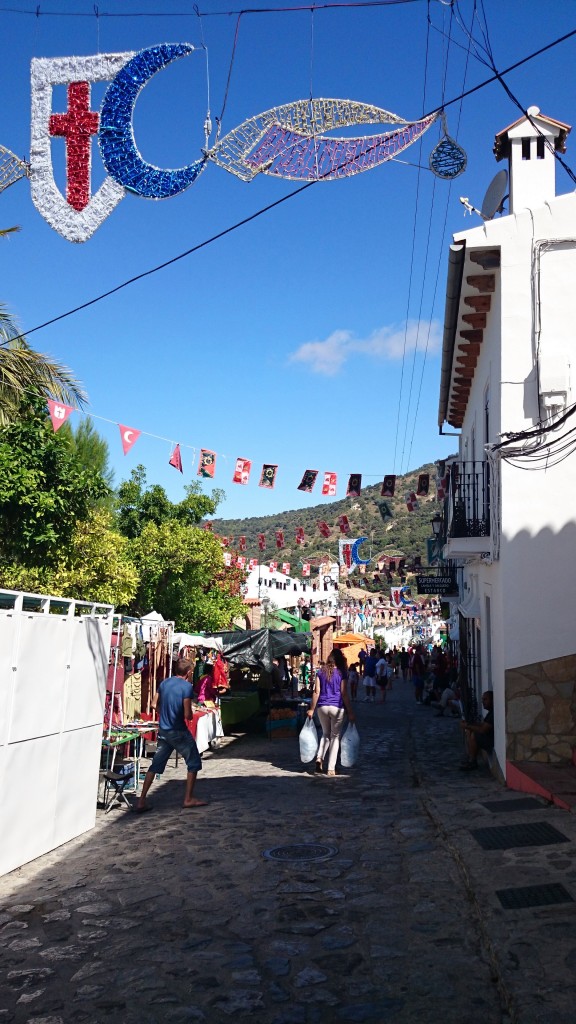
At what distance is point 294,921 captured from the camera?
19.4ft

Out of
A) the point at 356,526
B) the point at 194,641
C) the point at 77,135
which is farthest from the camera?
the point at 356,526

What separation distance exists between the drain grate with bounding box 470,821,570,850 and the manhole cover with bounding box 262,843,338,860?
53.0 inches

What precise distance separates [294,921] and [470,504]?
840 centimetres

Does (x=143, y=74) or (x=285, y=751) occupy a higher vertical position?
(x=143, y=74)

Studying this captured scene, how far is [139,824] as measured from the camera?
938 centimetres

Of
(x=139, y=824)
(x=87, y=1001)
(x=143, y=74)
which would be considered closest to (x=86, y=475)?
(x=139, y=824)

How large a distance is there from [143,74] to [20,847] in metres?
6.85

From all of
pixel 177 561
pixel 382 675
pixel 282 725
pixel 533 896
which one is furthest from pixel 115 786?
pixel 382 675

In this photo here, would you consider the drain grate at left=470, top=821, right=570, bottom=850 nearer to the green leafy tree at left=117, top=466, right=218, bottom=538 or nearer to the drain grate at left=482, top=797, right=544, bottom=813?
the drain grate at left=482, top=797, right=544, bottom=813

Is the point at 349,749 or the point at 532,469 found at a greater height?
the point at 532,469

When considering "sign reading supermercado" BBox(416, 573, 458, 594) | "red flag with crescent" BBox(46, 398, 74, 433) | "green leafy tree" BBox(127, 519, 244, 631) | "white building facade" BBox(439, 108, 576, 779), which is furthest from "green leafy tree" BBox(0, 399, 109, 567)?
"green leafy tree" BBox(127, 519, 244, 631)

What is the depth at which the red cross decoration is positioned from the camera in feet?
26.5

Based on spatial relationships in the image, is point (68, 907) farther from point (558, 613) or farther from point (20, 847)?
point (558, 613)

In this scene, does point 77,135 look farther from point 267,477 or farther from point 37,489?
point 267,477
